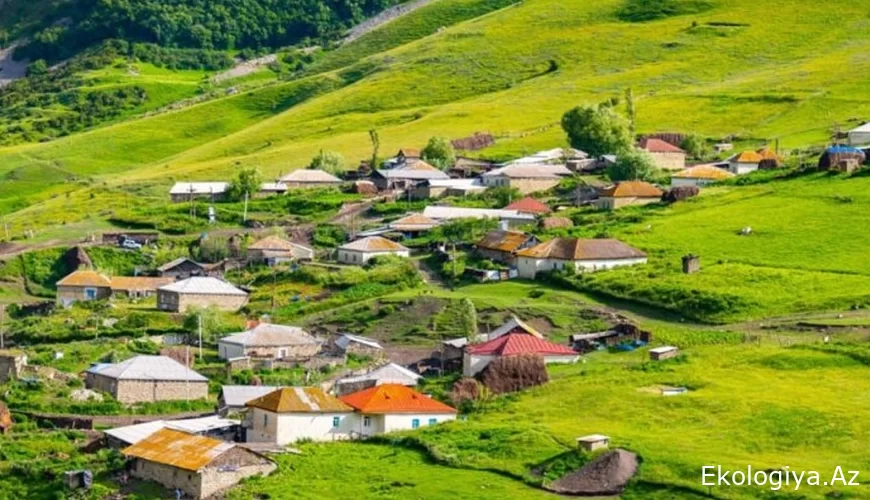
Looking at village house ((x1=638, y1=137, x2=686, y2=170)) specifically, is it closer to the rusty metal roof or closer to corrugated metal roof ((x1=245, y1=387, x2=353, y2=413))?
corrugated metal roof ((x1=245, y1=387, x2=353, y2=413))

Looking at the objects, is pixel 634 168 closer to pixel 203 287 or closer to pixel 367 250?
pixel 367 250

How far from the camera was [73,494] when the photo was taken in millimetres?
60281

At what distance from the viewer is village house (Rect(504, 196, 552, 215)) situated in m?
112

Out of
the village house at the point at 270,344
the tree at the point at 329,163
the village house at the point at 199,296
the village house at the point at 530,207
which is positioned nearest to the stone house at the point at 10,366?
the village house at the point at 270,344

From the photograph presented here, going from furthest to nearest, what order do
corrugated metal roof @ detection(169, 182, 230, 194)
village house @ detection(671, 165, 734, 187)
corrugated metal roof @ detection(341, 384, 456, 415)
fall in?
corrugated metal roof @ detection(169, 182, 230, 194) < village house @ detection(671, 165, 734, 187) < corrugated metal roof @ detection(341, 384, 456, 415)

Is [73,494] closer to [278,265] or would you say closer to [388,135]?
[278,265]

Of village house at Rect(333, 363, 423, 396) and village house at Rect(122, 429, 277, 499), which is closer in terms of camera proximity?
village house at Rect(122, 429, 277, 499)

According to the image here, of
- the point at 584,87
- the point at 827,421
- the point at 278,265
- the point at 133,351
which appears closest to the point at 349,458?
the point at 827,421

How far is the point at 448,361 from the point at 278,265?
28033 millimetres

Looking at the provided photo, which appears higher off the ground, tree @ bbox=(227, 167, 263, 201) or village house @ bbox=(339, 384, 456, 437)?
village house @ bbox=(339, 384, 456, 437)

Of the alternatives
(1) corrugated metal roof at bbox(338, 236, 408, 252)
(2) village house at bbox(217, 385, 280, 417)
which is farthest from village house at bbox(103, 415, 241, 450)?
(1) corrugated metal roof at bbox(338, 236, 408, 252)

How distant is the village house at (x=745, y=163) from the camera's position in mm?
118875

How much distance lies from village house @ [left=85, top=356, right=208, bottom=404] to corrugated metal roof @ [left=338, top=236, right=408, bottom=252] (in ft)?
90.3

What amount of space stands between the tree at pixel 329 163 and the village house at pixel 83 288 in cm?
3535
